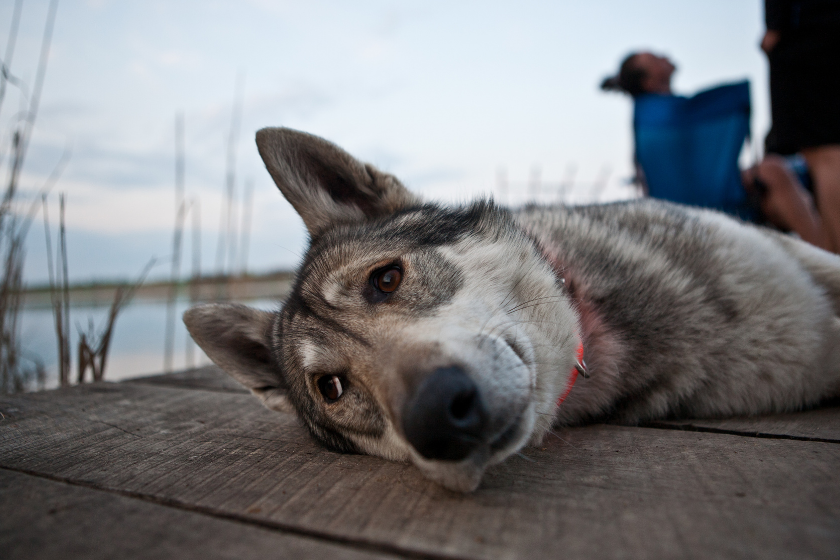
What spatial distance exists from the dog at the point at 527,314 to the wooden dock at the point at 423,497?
0.48 feet

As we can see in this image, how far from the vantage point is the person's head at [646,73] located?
6.18m

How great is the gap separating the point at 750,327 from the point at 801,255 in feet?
2.52

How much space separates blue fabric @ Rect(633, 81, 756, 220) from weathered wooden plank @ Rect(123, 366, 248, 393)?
488 centimetres

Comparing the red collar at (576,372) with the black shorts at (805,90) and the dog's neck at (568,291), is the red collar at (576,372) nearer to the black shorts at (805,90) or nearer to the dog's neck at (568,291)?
the dog's neck at (568,291)

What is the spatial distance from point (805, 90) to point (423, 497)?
407 cm

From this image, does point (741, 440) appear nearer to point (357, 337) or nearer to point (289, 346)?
point (357, 337)

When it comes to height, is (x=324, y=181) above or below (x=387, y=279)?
above

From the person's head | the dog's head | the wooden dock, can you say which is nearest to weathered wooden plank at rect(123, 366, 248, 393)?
the dog's head

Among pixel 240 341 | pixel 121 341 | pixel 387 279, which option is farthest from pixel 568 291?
pixel 121 341

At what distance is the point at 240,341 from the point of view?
2686mm

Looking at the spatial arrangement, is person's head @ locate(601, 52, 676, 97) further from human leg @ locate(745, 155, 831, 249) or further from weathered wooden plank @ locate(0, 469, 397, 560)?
weathered wooden plank @ locate(0, 469, 397, 560)

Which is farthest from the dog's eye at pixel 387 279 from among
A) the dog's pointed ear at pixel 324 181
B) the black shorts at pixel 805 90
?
the black shorts at pixel 805 90

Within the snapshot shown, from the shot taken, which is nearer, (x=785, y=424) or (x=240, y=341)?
(x=785, y=424)

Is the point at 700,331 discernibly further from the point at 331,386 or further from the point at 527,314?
the point at 331,386
